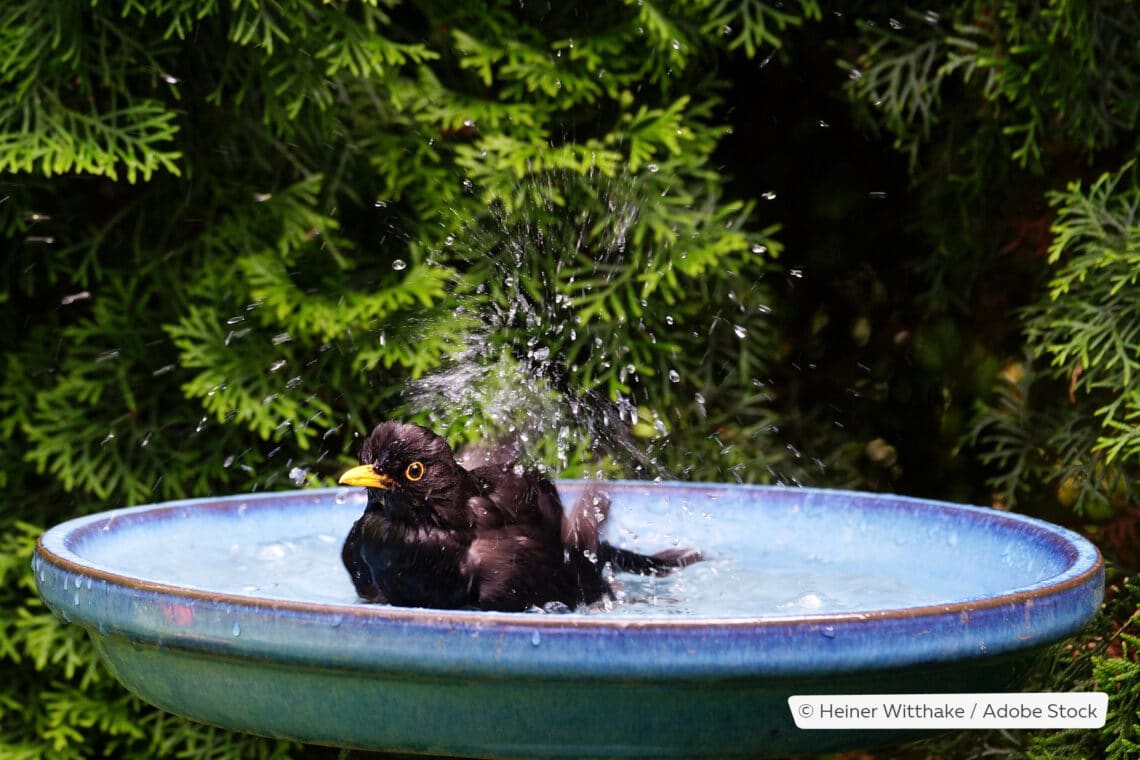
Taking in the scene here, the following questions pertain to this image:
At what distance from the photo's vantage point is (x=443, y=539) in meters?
2.16

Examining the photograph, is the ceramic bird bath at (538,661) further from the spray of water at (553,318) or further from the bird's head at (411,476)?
the spray of water at (553,318)

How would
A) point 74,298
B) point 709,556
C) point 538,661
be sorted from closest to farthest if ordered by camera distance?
point 538,661, point 709,556, point 74,298

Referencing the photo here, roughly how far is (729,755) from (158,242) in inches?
109

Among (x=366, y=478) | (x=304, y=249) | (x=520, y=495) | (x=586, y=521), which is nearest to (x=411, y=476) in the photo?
(x=366, y=478)

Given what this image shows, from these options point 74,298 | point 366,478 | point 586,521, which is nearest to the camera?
point 366,478

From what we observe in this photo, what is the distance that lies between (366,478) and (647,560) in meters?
0.67

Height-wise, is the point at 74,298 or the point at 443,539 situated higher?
the point at 443,539

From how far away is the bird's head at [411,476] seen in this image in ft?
7.15

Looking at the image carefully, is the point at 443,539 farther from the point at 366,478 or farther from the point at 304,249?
the point at 304,249

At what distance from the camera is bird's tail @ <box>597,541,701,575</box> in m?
2.56

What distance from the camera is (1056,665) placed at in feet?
10.4

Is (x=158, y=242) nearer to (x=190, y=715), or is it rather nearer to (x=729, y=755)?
(x=190, y=715)

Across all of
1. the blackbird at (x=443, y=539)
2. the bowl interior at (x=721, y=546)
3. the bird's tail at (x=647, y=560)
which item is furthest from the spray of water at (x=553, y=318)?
the blackbird at (x=443, y=539)

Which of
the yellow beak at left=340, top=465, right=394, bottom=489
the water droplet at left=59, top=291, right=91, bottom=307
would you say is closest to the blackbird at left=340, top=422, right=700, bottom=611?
the yellow beak at left=340, top=465, right=394, bottom=489
